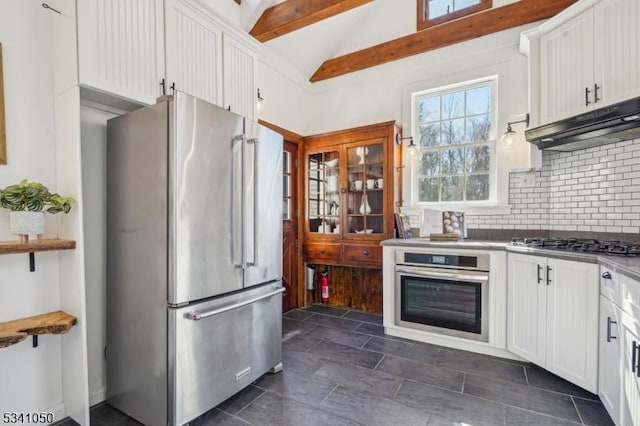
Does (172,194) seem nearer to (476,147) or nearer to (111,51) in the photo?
(111,51)

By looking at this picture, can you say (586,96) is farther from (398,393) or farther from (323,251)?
(323,251)

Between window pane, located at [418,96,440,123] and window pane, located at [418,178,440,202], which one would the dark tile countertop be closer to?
window pane, located at [418,178,440,202]

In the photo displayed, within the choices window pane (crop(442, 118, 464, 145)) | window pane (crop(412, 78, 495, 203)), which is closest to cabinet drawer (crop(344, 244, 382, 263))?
window pane (crop(412, 78, 495, 203))

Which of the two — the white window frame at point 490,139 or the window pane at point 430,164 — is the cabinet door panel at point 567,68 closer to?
the white window frame at point 490,139

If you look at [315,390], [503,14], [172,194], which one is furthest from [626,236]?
[172,194]

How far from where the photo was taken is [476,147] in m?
3.39

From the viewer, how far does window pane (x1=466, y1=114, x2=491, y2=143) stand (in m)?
3.35

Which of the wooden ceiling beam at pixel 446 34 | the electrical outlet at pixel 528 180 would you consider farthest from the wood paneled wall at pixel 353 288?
the wooden ceiling beam at pixel 446 34

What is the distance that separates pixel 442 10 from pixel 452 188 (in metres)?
2.05

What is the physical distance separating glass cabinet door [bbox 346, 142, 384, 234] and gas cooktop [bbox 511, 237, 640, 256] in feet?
4.75

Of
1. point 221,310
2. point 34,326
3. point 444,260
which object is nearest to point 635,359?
point 444,260

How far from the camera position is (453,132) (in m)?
3.54

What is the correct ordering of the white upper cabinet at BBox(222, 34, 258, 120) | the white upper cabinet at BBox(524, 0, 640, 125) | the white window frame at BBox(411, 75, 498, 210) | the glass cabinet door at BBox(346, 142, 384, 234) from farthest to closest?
the glass cabinet door at BBox(346, 142, 384, 234) < the white window frame at BBox(411, 75, 498, 210) < the white upper cabinet at BBox(222, 34, 258, 120) < the white upper cabinet at BBox(524, 0, 640, 125)

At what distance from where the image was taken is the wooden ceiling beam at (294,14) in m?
2.60
